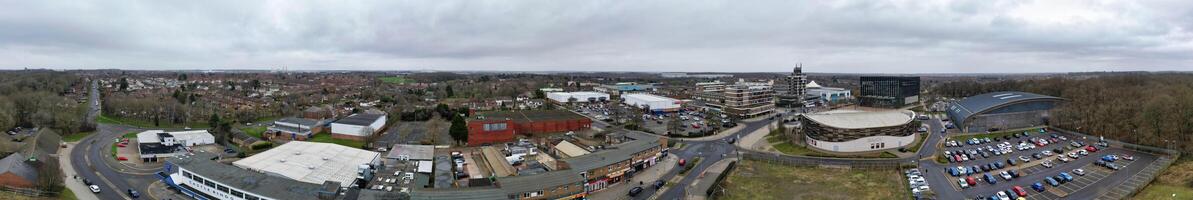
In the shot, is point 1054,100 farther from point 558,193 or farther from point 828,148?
point 558,193

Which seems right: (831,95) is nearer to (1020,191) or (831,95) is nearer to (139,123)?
(1020,191)

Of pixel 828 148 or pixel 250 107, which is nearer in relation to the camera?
pixel 828 148

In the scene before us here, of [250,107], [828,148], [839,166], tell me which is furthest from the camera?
[250,107]

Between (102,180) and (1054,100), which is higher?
(1054,100)

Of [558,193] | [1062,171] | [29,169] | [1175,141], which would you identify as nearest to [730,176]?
[558,193]

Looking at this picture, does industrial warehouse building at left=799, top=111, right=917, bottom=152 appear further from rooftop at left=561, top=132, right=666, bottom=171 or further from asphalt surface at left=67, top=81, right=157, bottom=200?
asphalt surface at left=67, top=81, right=157, bottom=200

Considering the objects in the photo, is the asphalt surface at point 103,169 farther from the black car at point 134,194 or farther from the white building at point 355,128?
the white building at point 355,128
